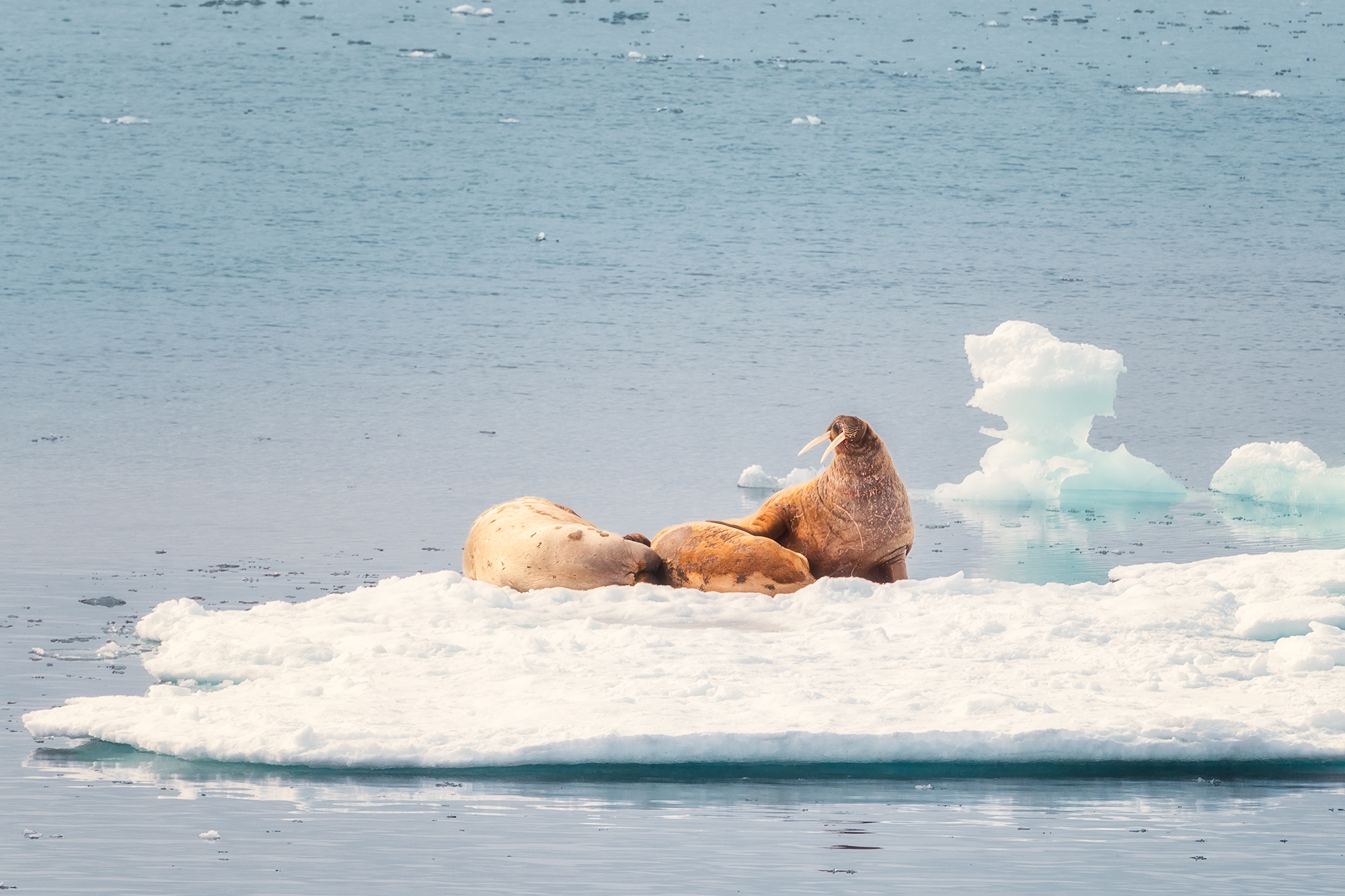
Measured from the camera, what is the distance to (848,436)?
10789 mm

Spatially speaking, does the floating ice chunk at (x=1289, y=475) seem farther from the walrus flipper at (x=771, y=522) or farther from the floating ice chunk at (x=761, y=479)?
the walrus flipper at (x=771, y=522)

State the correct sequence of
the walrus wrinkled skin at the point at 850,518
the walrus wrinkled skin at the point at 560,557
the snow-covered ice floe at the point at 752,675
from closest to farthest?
1. the snow-covered ice floe at the point at 752,675
2. the walrus wrinkled skin at the point at 560,557
3. the walrus wrinkled skin at the point at 850,518

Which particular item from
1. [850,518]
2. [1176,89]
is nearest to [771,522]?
[850,518]

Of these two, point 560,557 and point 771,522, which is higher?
point 771,522

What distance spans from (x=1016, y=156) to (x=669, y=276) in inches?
672

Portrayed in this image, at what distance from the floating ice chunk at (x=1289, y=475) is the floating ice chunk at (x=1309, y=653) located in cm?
913

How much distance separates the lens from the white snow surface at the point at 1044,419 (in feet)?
58.6

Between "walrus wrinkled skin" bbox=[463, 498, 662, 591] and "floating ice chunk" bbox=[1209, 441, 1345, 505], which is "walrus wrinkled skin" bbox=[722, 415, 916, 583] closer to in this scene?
"walrus wrinkled skin" bbox=[463, 498, 662, 591]

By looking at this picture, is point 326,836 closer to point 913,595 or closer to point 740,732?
point 740,732

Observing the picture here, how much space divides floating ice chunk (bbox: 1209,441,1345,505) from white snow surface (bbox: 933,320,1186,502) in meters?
0.77

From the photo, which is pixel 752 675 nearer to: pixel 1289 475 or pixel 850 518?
pixel 850 518

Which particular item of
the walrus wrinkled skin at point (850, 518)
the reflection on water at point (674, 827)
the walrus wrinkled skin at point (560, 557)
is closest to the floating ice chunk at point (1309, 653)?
the reflection on water at point (674, 827)

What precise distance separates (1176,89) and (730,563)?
52941 mm

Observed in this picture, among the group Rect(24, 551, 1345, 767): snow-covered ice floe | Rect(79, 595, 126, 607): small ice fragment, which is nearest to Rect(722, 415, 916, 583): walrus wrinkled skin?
Rect(24, 551, 1345, 767): snow-covered ice floe
